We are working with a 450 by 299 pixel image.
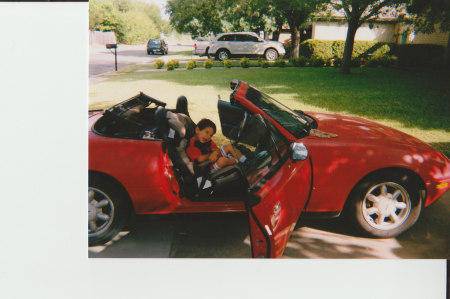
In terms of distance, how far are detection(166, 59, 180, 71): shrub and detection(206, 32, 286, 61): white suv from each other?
3.62 feet

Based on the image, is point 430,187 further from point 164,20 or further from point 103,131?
point 164,20

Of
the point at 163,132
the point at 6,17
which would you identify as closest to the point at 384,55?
the point at 163,132

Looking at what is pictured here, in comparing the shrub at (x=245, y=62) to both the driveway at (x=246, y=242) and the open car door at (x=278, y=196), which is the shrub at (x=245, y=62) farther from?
the driveway at (x=246, y=242)

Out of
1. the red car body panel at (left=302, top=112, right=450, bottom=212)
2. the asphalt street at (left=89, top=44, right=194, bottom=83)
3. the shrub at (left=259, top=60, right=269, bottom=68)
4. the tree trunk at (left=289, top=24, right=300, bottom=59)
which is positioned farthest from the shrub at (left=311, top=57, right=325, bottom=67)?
the red car body panel at (left=302, top=112, right=450, bottom=212)

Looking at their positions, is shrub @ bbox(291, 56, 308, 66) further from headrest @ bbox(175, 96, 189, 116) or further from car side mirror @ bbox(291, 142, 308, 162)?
car side mirror @ bbox(291, 142, 308, 162)

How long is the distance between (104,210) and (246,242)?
1234 mm

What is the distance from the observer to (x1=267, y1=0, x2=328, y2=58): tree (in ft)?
20.2

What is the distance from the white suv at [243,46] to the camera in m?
5.17

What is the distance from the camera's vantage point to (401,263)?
277cm

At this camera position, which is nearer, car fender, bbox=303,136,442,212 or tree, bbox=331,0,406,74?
car fender, bbox=303,136,442,212

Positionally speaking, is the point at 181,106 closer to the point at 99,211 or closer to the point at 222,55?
the point at 99,211

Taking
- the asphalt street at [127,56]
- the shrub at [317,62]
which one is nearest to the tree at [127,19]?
the asphalt street at [127,56]

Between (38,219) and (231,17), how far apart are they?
378cm

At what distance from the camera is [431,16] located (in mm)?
4473
